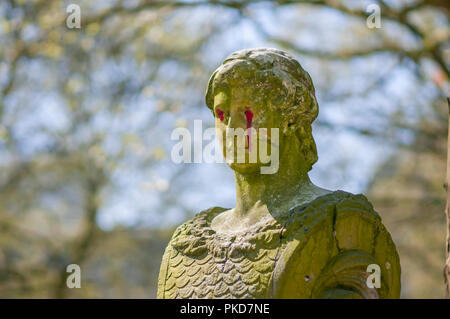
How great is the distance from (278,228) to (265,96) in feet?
2.56

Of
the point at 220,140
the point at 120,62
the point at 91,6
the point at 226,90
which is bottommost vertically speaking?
the point at 220,140

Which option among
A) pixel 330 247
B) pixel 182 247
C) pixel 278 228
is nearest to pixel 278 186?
pixel 278 228

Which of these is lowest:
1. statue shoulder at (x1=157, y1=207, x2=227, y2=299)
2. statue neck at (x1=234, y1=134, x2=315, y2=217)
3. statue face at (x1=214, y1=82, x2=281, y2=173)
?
statue shoulder at (x1=157, y1=207, x2=227, y2=299)

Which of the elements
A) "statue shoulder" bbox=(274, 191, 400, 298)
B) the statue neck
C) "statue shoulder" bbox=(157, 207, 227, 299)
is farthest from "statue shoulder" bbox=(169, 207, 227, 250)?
"statue shoulder" bbox=(274, 191, 400, 298)

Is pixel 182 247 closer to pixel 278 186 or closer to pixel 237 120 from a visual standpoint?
pixel 278 186

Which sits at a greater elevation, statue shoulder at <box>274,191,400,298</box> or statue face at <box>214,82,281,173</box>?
statue face at <box>214,82,281,173</box>

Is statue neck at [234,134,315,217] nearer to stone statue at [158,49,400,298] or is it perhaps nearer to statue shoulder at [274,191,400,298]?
stone statue at [158,49,400,298]

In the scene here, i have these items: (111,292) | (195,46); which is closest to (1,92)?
(195,46)

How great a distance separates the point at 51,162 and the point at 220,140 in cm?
973

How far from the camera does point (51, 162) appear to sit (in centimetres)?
1348

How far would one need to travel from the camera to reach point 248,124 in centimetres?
417

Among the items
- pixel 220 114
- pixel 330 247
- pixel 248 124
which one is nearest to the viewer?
pixel 330 247

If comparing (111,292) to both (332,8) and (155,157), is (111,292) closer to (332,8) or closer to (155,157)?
(155,157)

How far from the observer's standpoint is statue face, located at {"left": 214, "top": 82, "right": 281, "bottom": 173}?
13.6 ft
